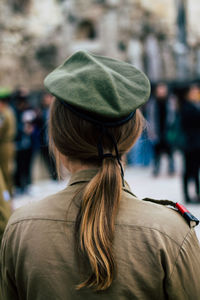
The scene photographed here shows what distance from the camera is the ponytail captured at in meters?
1.31

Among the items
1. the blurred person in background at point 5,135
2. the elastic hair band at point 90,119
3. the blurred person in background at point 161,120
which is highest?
the elastic hair band at point 90,119

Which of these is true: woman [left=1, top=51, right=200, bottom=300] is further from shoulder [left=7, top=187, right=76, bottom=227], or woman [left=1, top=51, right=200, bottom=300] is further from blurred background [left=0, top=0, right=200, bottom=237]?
blurred background [left=0, top=0, right=200, bottom=237]

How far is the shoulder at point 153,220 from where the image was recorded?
53.1 inches

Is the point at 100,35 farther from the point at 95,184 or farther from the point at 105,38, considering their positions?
the point at 95,184

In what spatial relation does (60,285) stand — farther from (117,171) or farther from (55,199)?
(117,171)

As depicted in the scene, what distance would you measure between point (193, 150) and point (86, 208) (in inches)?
231

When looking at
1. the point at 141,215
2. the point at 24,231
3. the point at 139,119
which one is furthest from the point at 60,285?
the point at 139,119

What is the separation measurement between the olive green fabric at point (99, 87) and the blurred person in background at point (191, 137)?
558 cm

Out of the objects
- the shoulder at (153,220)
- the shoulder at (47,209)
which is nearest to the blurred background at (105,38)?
the shoulder at (47,209)

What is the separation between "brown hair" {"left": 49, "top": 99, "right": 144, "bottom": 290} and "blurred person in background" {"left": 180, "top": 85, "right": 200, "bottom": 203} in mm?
5590

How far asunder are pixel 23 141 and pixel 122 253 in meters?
7.21

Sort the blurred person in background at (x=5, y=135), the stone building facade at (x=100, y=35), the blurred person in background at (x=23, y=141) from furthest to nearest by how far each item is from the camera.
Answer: the stone building facade at (x=100, y=35) < the blurred person in background at (x=23, y=141) < the blurred person in background at (x=5, y=135)

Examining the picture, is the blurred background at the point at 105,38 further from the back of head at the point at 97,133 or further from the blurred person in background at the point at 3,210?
the back of head at the point at 97,133

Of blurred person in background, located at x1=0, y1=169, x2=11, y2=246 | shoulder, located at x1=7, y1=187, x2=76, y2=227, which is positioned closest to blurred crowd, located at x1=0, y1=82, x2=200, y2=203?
blurred person in background, located at x1=0, y1=169, x2=11, y2=246
